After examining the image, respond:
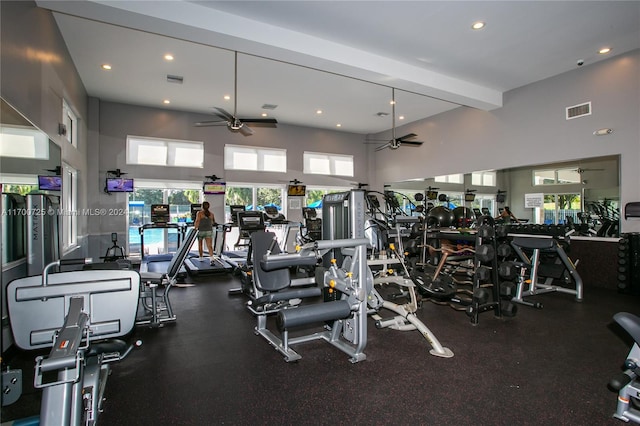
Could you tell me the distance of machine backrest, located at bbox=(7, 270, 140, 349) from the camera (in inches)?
53.0

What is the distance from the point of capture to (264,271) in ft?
11.9

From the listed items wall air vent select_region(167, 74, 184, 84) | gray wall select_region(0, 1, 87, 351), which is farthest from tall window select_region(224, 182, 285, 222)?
gray wall select_region(0, 1, 87, 351)

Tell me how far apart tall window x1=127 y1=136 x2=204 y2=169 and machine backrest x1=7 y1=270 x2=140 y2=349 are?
8306 mm

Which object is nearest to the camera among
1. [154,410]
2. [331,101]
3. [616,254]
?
[154,410]

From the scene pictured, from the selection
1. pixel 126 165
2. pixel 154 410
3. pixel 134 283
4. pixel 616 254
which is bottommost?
pixel 154 410

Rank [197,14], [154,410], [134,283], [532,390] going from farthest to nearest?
[197,14], [532,390], [154,410], [134,283]

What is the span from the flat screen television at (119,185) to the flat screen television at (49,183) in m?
4.46

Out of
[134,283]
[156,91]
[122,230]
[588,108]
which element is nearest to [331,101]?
[156,91]

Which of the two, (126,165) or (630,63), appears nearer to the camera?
(630,63)

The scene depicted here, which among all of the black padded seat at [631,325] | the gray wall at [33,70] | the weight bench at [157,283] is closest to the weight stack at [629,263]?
the black padded seat at [631,325]

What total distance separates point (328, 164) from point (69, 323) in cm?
1018

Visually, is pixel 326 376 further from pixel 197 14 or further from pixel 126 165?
pixel 126 165

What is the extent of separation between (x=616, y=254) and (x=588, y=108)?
2592mm

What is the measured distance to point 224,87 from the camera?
7289 millimetres
